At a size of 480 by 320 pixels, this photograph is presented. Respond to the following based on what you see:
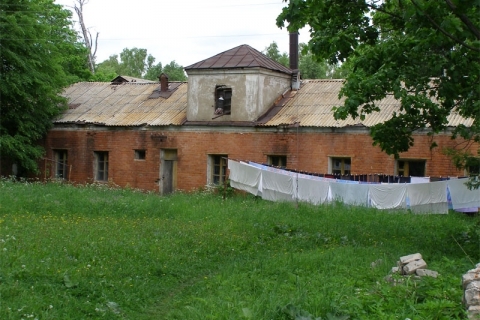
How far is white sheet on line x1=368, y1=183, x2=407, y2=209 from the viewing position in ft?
61.0

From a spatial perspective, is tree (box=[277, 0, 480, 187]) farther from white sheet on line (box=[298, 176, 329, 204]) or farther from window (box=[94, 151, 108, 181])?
window (box=[94, 151, 108, 181])

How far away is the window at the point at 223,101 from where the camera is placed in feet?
84.7

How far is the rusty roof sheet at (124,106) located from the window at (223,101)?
1631mm

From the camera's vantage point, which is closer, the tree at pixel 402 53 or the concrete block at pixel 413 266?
the concrete block at pixel 413 266

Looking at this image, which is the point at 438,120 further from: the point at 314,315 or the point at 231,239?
the point at 314,315

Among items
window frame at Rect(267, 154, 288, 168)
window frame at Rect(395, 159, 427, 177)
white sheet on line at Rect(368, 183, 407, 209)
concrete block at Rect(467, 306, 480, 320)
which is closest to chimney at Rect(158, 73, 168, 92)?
window frame at Rect(267, 154, 288, 168)

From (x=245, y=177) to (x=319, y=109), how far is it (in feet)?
15.6

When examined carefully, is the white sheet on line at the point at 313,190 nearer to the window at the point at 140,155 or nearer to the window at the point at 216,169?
the window at the point at 216,169

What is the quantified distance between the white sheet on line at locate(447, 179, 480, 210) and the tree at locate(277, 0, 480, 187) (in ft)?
17.8

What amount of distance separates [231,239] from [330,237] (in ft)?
7.38

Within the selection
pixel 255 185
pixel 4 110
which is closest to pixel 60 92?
pixel 4 110

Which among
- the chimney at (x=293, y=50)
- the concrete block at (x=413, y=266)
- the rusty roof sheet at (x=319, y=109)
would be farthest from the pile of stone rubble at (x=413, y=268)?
the chimney at (x=293, y=50)

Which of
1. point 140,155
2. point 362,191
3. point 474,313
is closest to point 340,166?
point 362,191

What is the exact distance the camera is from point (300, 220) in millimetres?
16000
